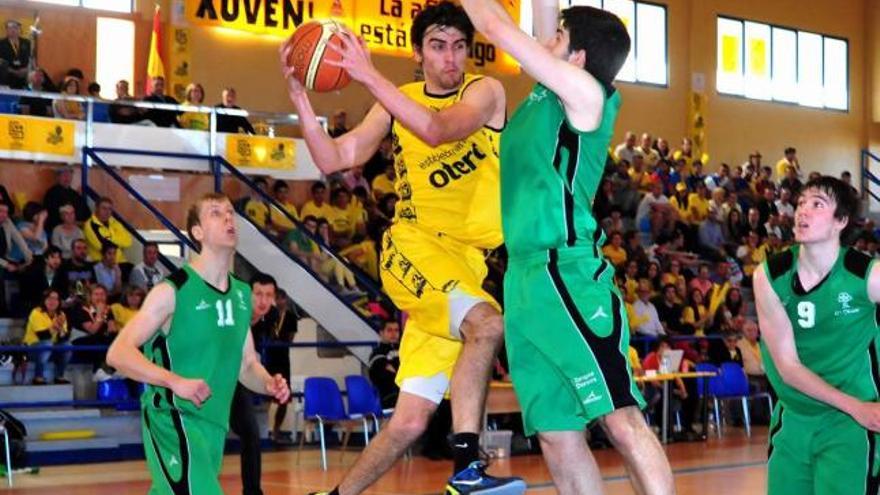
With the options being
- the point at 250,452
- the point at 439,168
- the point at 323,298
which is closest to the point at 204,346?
the point at 439,168

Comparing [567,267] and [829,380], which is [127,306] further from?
[567,267]

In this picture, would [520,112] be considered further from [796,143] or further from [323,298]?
[796,143]

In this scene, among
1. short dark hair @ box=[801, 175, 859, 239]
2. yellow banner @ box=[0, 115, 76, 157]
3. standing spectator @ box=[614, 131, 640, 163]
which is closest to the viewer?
short dark hair @ box=[801, 175, 859, 239]

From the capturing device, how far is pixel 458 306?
6.31 meters

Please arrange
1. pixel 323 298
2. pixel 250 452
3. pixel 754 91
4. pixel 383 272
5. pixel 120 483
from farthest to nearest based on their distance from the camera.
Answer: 1. pixel 754 91
2. pixel 323 298
3. pixel 120 483
4. pixel 250 452
5. pixel 383 272

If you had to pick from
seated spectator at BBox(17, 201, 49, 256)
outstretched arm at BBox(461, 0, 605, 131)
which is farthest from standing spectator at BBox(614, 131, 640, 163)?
outstretched arm at BBox(461, 0, 605, 131)

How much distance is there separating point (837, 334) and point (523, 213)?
1647 millimetres

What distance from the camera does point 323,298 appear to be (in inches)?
668

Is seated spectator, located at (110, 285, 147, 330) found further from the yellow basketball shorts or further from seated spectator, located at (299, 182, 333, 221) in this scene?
the yellow basketball shorts

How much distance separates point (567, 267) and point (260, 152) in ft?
46.2

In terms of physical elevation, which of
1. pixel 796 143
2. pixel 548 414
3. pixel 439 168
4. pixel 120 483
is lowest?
pixel 120 483

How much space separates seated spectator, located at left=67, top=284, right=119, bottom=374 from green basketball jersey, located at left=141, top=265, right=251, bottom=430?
824cm

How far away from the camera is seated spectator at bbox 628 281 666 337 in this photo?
60.3ft

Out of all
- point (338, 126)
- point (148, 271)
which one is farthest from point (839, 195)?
point (338, 126)
